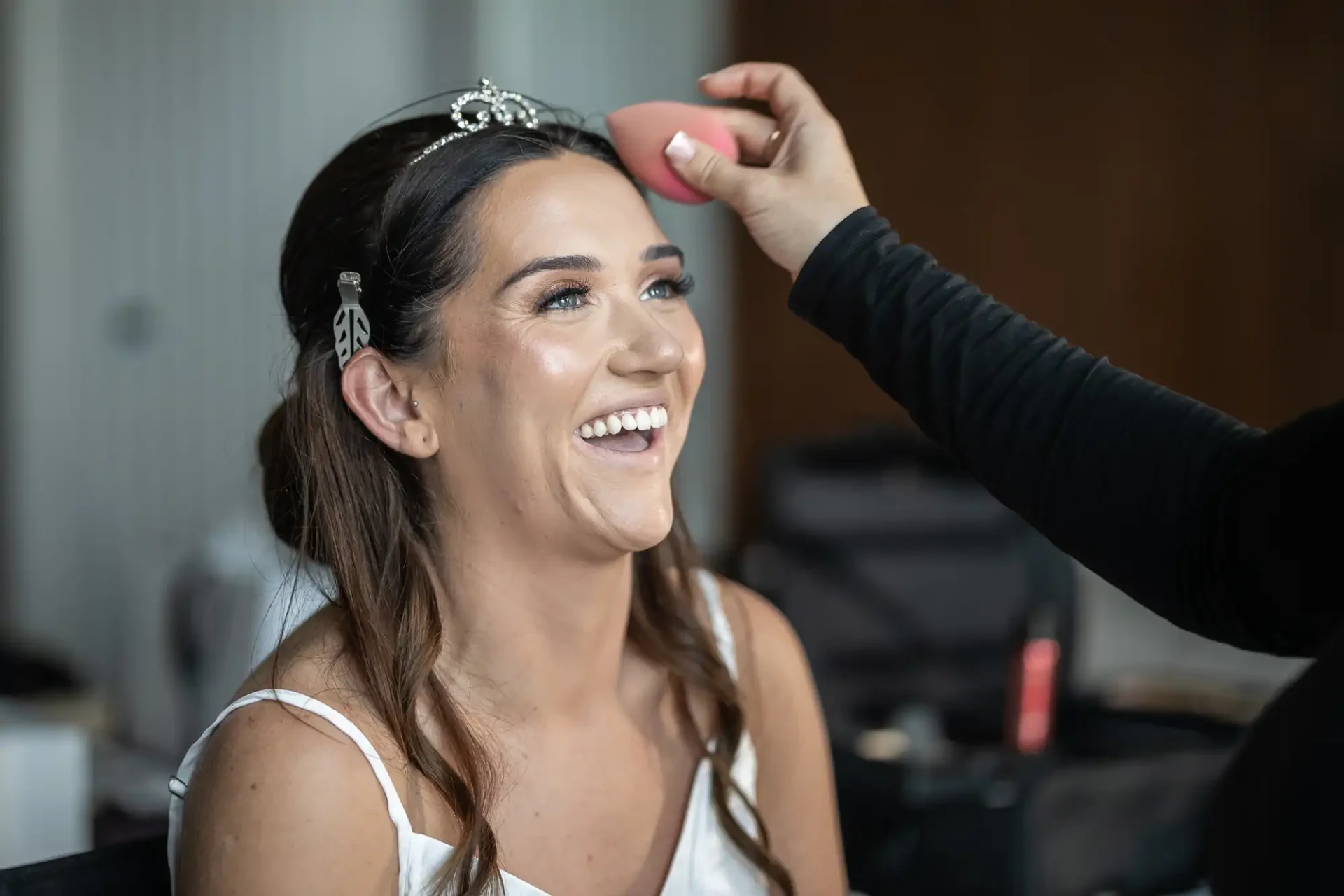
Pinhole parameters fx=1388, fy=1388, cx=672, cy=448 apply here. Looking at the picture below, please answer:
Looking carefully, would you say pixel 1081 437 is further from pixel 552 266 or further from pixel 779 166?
pixel 552 266

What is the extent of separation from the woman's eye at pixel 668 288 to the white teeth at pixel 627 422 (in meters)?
0.12

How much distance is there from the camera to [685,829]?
1309mm

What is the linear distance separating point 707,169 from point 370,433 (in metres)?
0.40

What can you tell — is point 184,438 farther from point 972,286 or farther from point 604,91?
point 972,286

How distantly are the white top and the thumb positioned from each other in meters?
0.48

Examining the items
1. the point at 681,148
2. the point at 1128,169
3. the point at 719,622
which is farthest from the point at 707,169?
the point at 1128,169

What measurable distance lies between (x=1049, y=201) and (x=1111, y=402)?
2.32m

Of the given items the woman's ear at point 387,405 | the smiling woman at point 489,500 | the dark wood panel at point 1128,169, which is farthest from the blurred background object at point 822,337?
the woman's ear at point 387,405

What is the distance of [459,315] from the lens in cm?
123

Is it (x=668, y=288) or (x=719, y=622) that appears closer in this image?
(x=668, y=288)

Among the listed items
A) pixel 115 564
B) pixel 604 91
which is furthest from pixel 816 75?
pixel 115 564

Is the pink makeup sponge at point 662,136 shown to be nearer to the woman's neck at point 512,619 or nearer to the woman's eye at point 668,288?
the woman's eye at point 668,288

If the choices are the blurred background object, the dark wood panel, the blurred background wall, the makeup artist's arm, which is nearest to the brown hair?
the makeup artist's arm

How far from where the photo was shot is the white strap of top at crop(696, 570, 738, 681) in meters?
1.45
